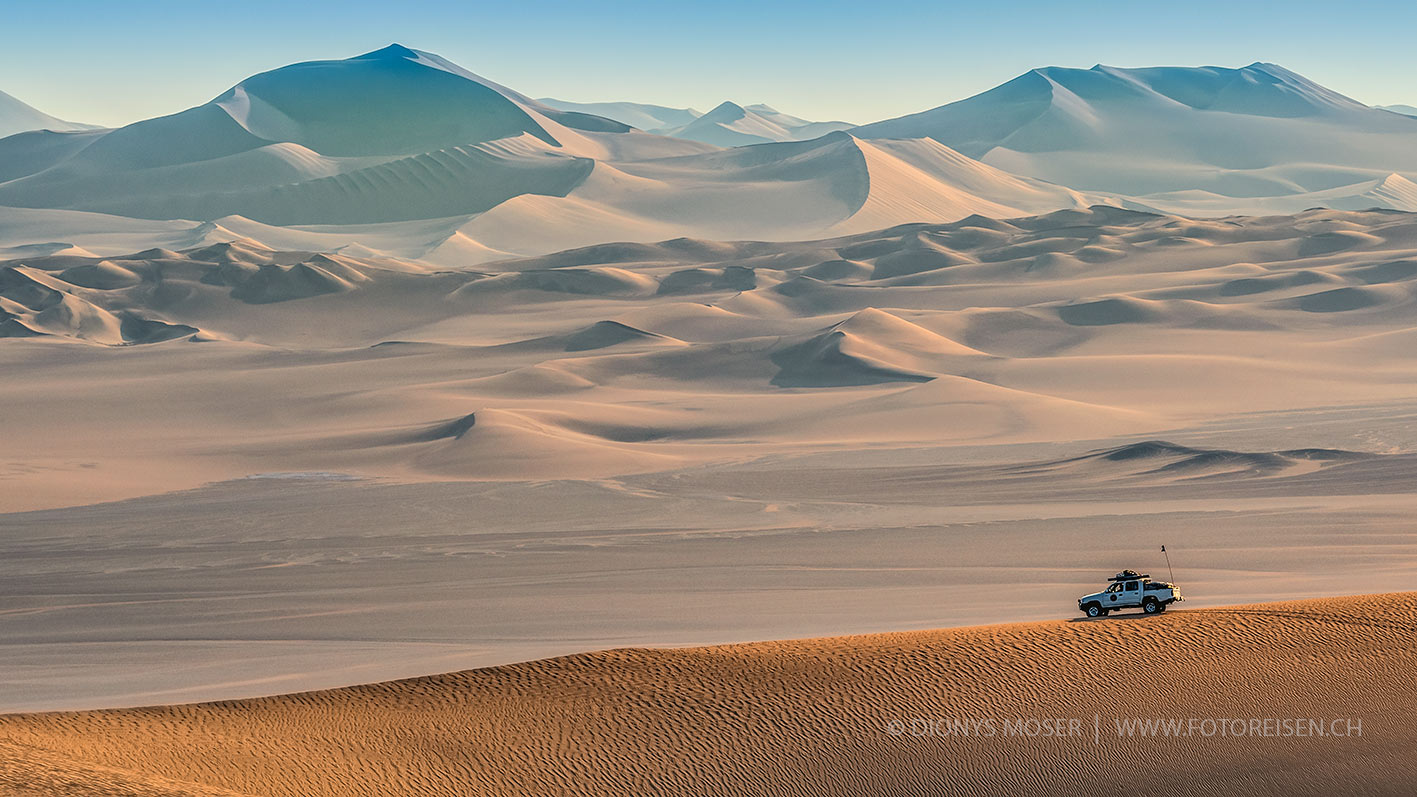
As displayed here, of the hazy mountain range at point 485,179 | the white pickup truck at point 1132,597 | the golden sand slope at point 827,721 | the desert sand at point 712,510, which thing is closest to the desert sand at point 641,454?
the desert sand at point 712,510

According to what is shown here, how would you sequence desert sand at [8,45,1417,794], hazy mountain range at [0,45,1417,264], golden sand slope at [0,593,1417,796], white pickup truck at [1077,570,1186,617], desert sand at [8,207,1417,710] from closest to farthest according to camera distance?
1. golden sand slope at [0,593,1417,796]
2. desert sand at [8,45,1417,794]
3. white pickup truck at [1077,570,1186,617]
4. desert sand at [8,207,1417,710]
5. hazy mountain range at [0,45,1417,264]

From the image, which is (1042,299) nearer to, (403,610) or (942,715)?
(403,610)

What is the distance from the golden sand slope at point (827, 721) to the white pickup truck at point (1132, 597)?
0.29 meters

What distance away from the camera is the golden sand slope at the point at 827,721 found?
11000mm

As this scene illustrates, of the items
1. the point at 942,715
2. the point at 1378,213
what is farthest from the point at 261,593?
the point at 1378,213

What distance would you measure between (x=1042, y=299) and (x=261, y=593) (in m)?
50.7

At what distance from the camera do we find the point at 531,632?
17.4 meters

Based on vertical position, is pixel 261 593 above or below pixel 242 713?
below

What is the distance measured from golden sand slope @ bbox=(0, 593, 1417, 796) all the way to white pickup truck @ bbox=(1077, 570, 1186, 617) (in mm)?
290

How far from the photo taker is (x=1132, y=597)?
13578 mm

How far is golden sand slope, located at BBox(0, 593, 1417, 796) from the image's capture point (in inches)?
433

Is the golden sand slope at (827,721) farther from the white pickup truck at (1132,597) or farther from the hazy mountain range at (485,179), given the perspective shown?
the hazy mountain range at (485,179)

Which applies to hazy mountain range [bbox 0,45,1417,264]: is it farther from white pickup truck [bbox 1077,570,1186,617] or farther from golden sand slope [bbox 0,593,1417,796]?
golden sand slope [bbox 0,593,1417,796]

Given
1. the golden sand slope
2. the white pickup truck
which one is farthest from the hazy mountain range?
the golden sand slope
